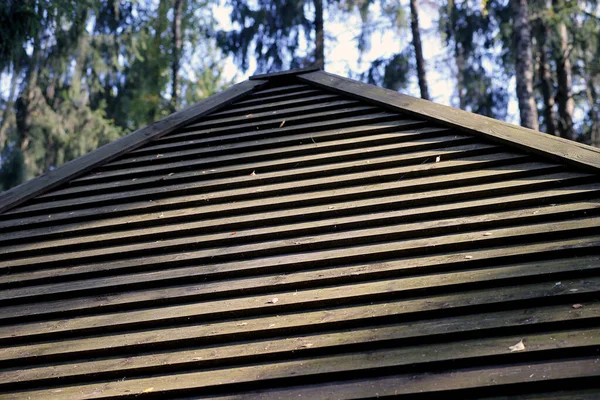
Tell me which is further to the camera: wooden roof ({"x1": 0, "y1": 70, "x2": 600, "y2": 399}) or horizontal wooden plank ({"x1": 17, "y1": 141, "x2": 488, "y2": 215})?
horizontal wooden plank ({"x1": 17, "y1": 141, "x2": 488, "y2": 215})

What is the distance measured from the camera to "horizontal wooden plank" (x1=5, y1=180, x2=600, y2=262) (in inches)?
159

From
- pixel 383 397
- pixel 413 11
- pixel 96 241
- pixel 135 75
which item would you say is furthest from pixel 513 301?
pixel 135 75

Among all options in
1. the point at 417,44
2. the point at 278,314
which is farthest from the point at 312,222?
the point at 417,44

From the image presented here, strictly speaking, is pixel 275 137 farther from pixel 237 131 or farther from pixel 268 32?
pixel 268 32

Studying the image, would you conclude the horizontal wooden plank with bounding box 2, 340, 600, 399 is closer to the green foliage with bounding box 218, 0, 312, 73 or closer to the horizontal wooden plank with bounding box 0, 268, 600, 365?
the horizontal wooden plank with bounding box 0, 268, 600, 365

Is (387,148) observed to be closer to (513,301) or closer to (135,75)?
(513,301)

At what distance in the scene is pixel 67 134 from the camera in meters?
21.6

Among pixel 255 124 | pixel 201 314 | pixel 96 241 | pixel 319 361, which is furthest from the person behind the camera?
pixel 255 124

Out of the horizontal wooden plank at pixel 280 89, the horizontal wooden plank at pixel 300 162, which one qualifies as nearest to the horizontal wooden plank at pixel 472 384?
the horizontal wooden plank at pixel 300 162

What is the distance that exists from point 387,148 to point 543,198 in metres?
1.31

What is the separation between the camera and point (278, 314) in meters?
3.61

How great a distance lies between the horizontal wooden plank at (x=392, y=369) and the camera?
2.87 meters

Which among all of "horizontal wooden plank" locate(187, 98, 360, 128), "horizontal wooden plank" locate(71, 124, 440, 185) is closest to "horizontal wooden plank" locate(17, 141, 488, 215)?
"horizontal wooden plank" locate(71, 124, 440, 185)

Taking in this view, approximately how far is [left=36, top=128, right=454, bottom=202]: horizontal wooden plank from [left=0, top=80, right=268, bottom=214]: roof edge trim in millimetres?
176
